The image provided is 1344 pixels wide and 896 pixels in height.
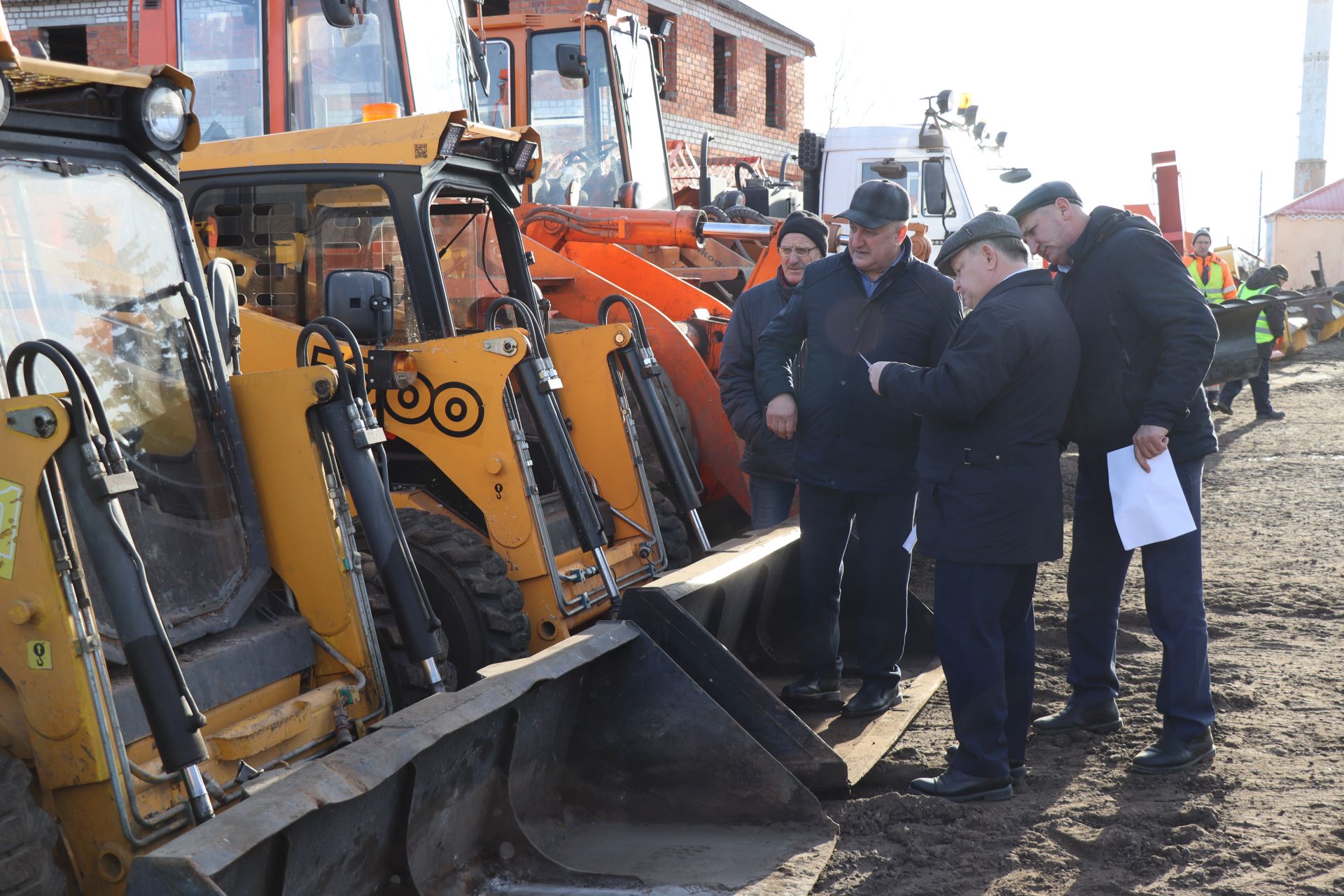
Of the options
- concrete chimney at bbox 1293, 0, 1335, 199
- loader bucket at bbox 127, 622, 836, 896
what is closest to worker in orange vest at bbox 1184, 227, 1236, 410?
loader bucket at bbox 127, 622, 836, 896

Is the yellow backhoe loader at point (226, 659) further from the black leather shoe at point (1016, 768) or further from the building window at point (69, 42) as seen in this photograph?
the building window at point (69, 42)

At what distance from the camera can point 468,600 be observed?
4.59 meters

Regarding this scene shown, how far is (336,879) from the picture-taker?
9.13 ft

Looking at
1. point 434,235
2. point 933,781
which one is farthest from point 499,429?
point 933,781

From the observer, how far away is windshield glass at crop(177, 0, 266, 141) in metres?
6.40

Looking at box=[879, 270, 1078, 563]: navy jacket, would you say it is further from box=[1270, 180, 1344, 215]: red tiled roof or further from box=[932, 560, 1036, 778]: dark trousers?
box=[1270, 180, 1344, 215]: red tiled roof

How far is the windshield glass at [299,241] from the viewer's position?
5.15 m

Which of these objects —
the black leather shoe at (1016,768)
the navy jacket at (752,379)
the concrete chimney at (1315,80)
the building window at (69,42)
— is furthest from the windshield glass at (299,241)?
the concrete chimney at (1315,80)

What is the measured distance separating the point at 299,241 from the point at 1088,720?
3.56 meters

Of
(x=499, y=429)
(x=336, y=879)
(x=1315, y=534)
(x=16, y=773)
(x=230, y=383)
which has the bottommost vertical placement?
(x=1315, y=534)

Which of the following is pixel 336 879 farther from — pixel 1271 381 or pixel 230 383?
pixel 1271 381

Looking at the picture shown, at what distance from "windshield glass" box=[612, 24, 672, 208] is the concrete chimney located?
2340 centimetres

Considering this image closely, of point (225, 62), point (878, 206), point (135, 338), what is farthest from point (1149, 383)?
point (225, 62)

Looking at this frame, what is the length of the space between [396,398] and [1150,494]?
2.79 m
